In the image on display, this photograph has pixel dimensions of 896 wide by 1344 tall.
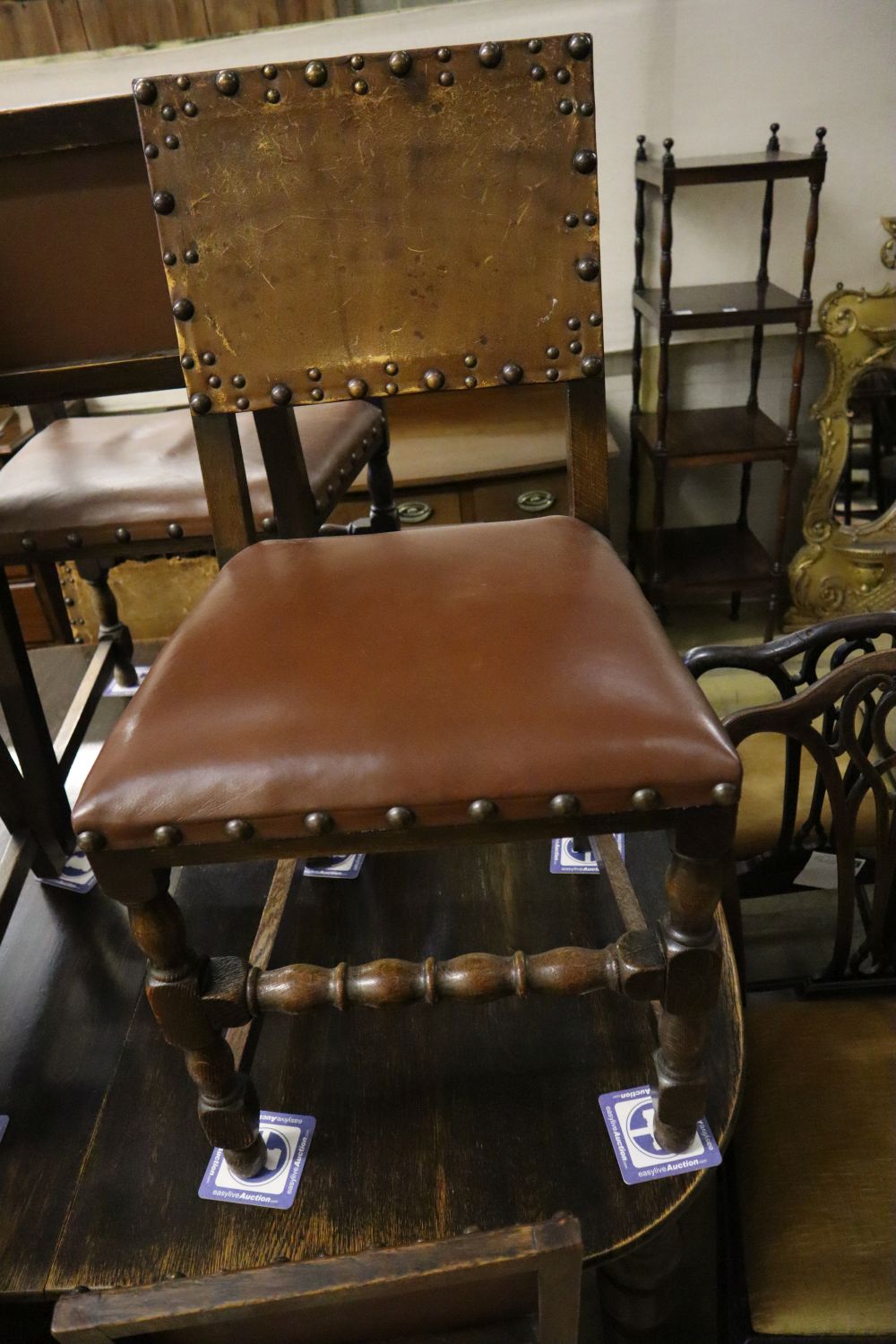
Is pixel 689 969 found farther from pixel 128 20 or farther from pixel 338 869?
pixel 128 20

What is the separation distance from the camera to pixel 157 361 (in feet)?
3.28

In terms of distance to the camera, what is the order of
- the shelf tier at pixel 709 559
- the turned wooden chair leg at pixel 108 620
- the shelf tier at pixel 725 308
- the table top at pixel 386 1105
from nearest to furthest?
1. the table top at pixel 386 1105
2. the turned wooden chair leg at pixel 108 620
3. the shelf tier at pixel 725 308
4. the shelf tier at pixel 709 559

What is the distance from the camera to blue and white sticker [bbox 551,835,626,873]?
1089 mm

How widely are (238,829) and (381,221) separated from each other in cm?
57

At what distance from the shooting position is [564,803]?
0.60 m

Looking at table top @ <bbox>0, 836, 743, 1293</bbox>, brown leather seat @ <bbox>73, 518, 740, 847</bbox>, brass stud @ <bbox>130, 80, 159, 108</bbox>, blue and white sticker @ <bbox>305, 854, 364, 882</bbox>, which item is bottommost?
blue and white sticker @ <bbox>305, 854, 364, 882</bbox>

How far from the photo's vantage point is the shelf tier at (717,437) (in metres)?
2.15

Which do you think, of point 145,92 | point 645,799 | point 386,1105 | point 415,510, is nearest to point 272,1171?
point 386,1105

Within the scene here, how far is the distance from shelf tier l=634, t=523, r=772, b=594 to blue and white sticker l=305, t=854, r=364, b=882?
1.37 meters

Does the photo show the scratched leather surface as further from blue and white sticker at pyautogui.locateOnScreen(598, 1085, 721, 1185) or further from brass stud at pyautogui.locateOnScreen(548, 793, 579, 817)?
blue and white sticker at pyautogui.locateOnScreen(598, 1085, 721, 1185)

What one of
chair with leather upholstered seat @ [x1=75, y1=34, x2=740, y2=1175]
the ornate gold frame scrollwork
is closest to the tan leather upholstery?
chair with leather upholstered seat @ [x1=75, y1=34, x2=740, y2=1175]

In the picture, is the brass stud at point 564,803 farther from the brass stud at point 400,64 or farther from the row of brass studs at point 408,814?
the brass stud at point 400,64

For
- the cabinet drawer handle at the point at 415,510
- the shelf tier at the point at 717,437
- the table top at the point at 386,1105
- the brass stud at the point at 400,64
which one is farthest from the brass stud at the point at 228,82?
the shelf tier at the point at 717,437

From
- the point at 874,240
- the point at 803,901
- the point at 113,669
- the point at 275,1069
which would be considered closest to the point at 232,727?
the point at 275,1069
